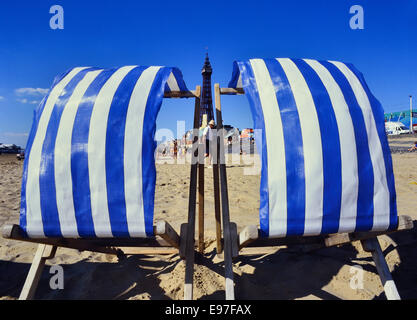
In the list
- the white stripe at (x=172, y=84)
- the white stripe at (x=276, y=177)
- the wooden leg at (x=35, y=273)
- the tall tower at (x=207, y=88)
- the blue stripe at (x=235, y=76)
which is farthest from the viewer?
the tall tower at (x=207, y=88)

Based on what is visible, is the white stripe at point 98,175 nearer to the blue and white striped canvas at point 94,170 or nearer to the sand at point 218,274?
the blue and white striped canvas at point 94,170

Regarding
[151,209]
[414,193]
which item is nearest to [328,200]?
[151,209]

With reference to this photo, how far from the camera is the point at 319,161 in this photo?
1293mm

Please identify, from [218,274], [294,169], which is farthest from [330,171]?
[218,274]

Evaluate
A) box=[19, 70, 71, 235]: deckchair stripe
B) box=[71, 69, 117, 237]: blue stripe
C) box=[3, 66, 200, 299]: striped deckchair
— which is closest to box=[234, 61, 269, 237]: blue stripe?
box=[3, 66, 200, 299]: striped deckchair

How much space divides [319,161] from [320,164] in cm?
2

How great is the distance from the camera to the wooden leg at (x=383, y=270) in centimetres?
135

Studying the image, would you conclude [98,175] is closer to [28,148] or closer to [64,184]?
[64,184]

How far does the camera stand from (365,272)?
6.31 feet

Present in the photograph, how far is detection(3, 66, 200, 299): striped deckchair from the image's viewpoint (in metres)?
1.30

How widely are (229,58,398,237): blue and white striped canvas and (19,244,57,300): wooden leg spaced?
4.33 ft

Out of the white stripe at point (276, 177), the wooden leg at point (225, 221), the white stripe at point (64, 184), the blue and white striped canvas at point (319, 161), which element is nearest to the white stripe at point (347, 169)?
the blue and white striped canvas at point (319, 161)

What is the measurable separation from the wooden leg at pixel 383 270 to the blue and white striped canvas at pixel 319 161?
0.69ft
